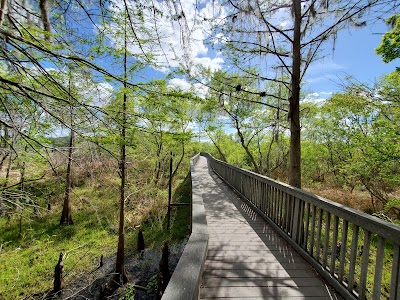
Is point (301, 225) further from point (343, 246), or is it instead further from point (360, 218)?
point (360, 218)

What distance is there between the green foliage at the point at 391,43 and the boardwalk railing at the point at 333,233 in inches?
151

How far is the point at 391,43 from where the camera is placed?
4629 mm

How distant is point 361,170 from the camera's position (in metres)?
6.57

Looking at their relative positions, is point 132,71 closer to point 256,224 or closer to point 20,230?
point 256,224

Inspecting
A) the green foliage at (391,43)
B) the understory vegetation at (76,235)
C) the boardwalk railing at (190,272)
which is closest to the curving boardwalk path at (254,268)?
the boardwalk railing at (190,272)

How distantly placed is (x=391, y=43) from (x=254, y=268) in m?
5.46

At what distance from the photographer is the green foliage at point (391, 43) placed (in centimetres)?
452

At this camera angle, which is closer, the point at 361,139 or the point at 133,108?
the point at 361,139

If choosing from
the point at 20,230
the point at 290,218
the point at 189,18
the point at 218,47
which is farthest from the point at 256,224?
the point at 20,230

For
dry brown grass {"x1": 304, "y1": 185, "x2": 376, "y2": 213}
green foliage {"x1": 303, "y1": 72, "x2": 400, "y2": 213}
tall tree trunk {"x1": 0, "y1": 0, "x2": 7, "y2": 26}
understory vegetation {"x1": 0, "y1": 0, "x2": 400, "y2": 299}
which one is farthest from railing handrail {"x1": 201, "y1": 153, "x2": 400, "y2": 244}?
dry brown grass {"x1": 304, "y1": 185, "x2": 376, "y2": 213}

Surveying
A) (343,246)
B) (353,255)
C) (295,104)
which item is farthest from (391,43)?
(353,255)

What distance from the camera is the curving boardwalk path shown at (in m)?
2.32

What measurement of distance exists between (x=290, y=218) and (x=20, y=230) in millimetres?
13179

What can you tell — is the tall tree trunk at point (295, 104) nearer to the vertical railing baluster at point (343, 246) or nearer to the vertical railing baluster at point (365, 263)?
the vertical railing baluster at point (343, 246)
